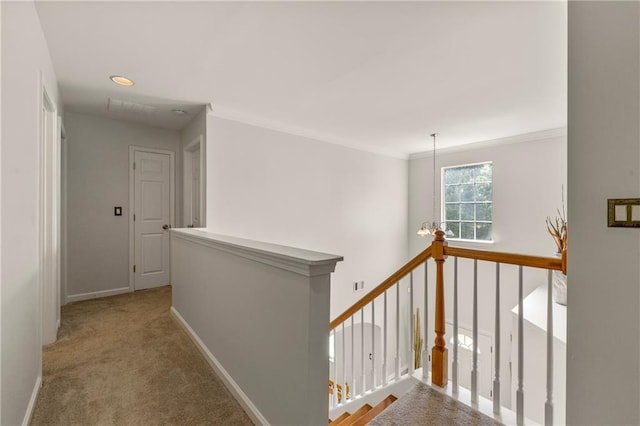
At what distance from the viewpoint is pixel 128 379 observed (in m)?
1.89

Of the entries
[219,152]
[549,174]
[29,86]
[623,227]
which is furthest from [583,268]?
[549,174]

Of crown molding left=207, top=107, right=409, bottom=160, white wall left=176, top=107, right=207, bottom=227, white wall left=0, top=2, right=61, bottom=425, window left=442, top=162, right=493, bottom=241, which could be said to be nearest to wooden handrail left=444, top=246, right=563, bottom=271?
white wall left=0, top=2, right=61, bottom=425

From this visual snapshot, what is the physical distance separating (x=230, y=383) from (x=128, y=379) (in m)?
0.75

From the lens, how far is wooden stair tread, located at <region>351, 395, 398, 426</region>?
1.77 meters

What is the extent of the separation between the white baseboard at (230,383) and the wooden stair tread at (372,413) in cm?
68

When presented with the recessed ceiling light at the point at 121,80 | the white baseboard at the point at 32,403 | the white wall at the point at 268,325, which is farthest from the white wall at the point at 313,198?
the white baseboard at the point at 32,403

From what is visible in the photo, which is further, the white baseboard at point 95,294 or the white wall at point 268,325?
the white baseboard at point 95,294

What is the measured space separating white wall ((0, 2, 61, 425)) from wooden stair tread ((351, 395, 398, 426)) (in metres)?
1.77

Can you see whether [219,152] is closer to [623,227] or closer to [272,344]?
[272,344]

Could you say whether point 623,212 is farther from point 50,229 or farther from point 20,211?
point 50,229

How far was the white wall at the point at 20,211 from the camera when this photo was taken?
1.21 m

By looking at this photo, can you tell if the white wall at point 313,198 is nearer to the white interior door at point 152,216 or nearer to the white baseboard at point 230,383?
the white baseboard at point 230,383

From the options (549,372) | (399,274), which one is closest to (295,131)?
(399,274)

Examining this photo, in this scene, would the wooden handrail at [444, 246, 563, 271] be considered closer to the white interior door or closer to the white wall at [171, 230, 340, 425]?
the white wall at [171, 230, 340, 425]
